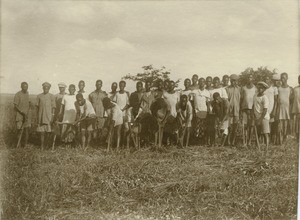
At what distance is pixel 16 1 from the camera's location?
3.13m

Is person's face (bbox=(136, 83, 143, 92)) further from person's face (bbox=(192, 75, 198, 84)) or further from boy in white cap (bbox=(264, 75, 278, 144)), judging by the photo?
boy in white cap (bbox=(264, 75, 278, 144))

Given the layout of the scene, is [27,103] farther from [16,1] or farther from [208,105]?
[208,105]

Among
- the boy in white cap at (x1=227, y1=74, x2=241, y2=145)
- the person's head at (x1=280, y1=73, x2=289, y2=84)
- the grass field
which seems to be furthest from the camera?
the boy in white cap at (x1=227, y1=74, x2=241, y2=145)

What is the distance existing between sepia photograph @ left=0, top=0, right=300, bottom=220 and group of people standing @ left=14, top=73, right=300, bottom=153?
11 millimetres

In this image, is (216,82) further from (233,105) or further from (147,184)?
(147,184)

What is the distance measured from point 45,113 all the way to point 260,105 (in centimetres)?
165

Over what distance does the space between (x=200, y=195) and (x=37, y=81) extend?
1447 mm

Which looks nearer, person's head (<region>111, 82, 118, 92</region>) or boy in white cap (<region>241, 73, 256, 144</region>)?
person's head (<region>111, 82, 118, 92</region>)

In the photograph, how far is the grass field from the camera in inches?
123

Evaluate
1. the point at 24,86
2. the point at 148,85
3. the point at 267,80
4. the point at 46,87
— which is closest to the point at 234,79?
the point at 267,80

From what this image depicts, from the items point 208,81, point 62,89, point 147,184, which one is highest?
point 208,81

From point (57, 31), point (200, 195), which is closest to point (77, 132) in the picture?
point (57, 31)

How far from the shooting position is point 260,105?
3365 millimetres

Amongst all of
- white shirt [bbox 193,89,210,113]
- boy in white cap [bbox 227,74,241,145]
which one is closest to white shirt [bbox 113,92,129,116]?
white shirt [bbox 193,89,210,113]
